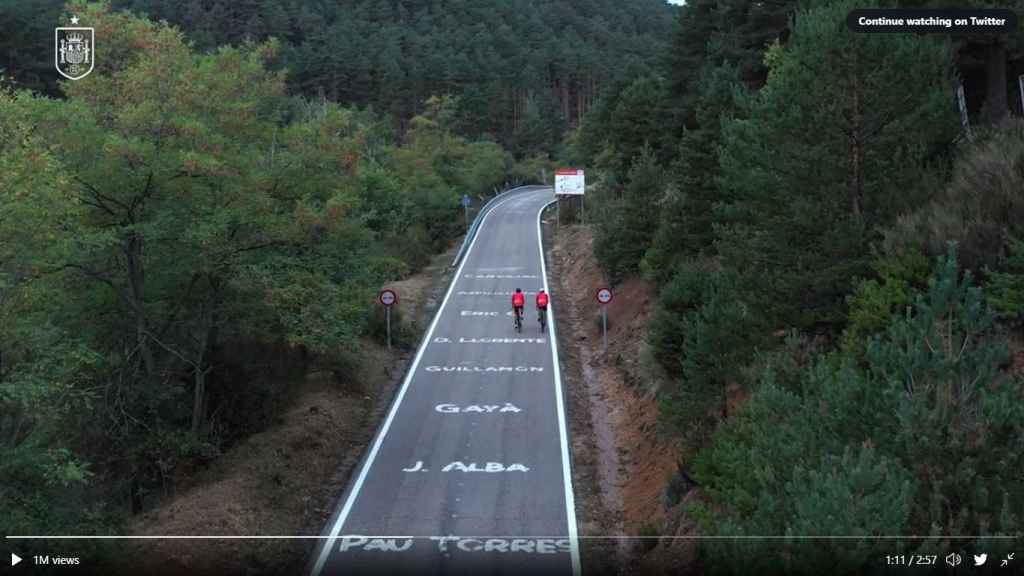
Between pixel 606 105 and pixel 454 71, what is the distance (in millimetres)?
42881

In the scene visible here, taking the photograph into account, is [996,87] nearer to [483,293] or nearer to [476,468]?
[476,468]

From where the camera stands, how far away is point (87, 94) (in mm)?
19781

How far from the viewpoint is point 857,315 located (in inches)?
513

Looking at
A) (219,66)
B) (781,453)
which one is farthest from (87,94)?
(781,453)

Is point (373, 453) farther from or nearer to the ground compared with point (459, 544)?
farther from the ground

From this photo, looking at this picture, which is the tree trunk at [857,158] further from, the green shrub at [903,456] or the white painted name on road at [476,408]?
the white painted name on road at [476,408]

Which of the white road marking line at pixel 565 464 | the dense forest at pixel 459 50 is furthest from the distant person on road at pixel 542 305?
the dense forest at pixel 459 50

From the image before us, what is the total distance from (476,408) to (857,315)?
13.5m

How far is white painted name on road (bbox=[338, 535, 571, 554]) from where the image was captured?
49.8 ft

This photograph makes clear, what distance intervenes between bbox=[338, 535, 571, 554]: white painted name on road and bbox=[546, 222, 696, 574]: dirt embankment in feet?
2.15

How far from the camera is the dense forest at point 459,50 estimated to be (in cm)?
8881

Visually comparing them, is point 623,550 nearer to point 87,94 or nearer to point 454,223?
A: point 87,94
